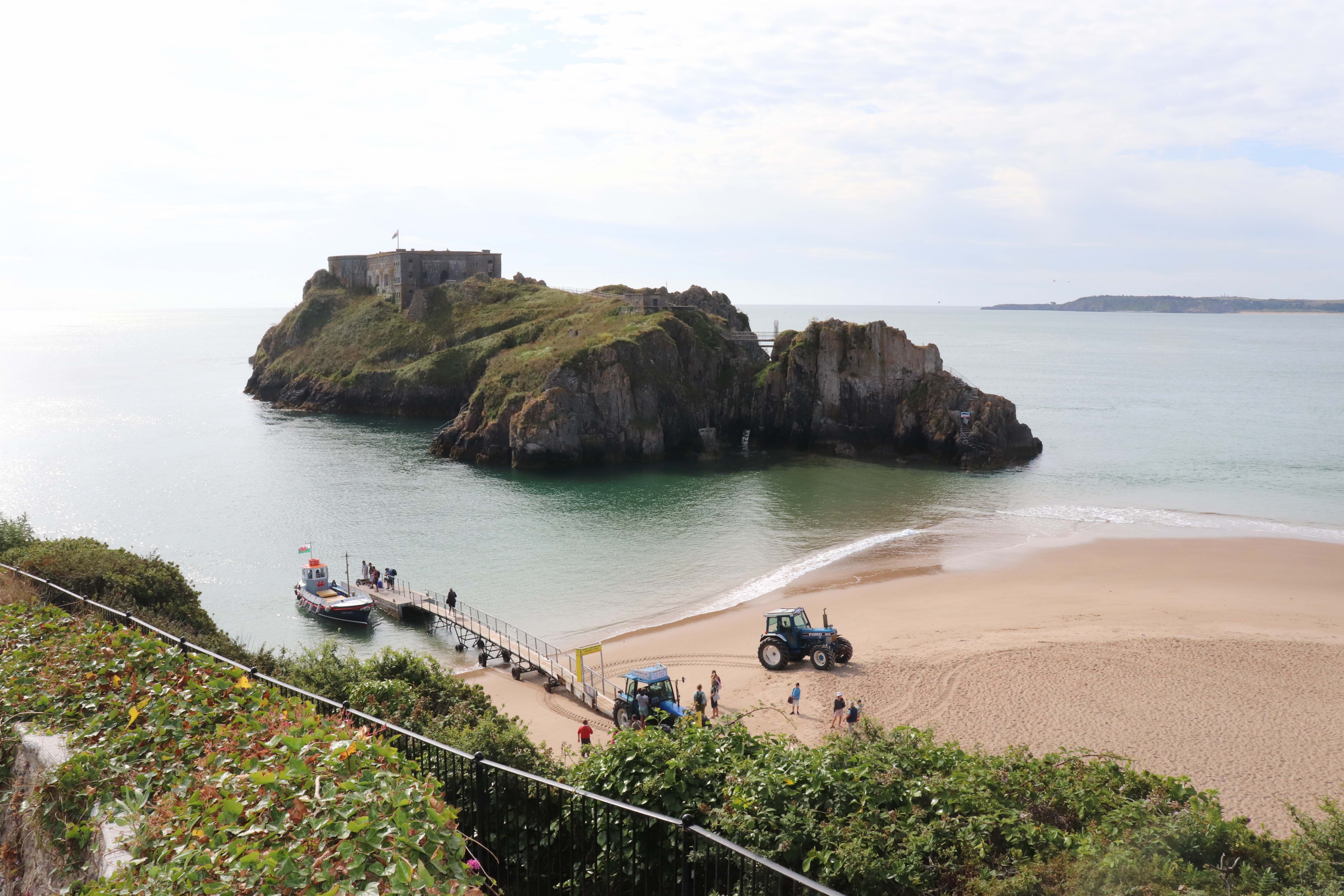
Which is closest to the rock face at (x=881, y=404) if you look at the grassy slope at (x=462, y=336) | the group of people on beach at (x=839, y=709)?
the grassy slope at (x=462, y=336)

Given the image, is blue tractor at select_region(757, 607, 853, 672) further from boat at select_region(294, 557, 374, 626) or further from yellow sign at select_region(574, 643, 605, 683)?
boat at select_region(294, 557, 374, 626)

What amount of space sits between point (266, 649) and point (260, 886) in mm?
24405

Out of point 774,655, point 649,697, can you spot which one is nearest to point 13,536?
point 649,697

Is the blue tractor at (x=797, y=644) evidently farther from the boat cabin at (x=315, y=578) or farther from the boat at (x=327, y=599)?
the boat cabin at (x=315, y=578)

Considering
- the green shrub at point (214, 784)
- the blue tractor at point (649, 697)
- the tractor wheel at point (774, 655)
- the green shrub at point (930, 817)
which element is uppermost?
the green shrub at point (214, 784)

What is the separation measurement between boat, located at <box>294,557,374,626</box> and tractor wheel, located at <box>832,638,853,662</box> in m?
18.3

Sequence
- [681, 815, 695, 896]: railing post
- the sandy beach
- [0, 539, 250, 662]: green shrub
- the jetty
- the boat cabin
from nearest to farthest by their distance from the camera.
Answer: [681, 815, 695, 896]: railing post, [0, 539, 250, 662]: green shrub, the sandy beach, the jetty, the boat cabin

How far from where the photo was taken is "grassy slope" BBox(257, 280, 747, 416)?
71812 mm

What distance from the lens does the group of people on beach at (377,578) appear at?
118 feet

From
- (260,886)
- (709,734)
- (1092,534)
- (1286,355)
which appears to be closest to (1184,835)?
(709,734)

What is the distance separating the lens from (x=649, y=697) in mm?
21125

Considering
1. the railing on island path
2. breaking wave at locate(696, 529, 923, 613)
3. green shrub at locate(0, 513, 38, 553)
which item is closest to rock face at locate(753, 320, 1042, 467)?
breaking wave at locate(696, 529, 923, 613)

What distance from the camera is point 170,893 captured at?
17.1ft

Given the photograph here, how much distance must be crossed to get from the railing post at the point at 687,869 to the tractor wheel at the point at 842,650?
18583mm
